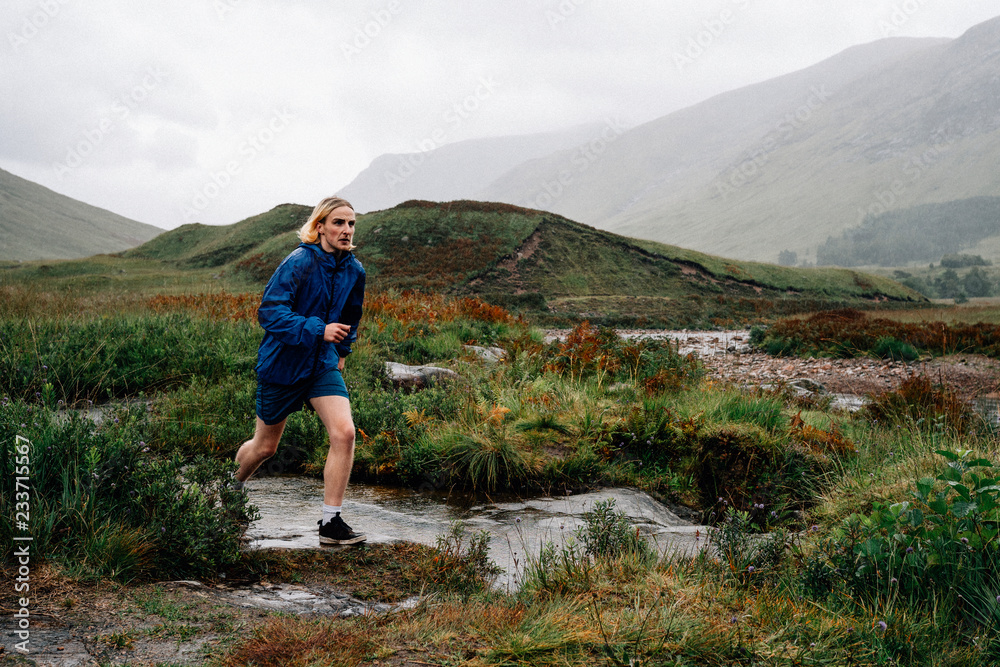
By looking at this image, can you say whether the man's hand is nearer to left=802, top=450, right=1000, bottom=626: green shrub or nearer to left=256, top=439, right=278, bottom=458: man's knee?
left=256, top=439, right=278, bottom=458: man's knee

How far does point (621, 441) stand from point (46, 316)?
845 centimetres

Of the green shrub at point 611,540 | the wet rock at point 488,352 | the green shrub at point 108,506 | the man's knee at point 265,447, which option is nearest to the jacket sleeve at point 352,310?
the man's knee at point 265,447

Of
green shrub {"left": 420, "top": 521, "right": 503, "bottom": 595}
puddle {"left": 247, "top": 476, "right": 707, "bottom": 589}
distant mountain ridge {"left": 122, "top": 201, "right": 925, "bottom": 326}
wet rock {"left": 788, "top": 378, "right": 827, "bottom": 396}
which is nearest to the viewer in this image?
green shrub {"left": 420, "top": 521, "right": 503, "bottom": 595}

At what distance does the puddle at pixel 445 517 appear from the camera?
4191mm

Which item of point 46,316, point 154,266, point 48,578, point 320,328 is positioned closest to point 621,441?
point 320,328

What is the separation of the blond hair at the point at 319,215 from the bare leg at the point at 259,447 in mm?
1243

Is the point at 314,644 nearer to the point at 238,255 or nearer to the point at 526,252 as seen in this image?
the point at 526,252

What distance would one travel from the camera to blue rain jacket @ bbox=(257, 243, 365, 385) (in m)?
3.78

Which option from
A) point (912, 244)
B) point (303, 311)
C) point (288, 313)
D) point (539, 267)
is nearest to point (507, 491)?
point (303, 311)

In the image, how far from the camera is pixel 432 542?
4.32 m

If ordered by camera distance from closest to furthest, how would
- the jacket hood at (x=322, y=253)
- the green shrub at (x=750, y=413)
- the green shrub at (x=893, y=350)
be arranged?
the jacket hood at (x=322, y=253), the green shrub at (x=750, y=413), the green shrub at (x=893, y=350)

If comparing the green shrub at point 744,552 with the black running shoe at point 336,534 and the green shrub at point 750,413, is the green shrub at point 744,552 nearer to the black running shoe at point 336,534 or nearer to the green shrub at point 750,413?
the black running shoe at point 336,534

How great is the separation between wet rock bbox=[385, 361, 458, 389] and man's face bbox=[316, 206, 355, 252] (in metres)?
4.32

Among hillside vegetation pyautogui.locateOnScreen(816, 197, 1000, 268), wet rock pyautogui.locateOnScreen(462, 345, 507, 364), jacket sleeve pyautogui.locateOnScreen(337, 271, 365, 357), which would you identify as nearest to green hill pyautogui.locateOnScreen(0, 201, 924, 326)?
wet rock pyautogui.locateOnScreen(462, 345, 507, 364)
